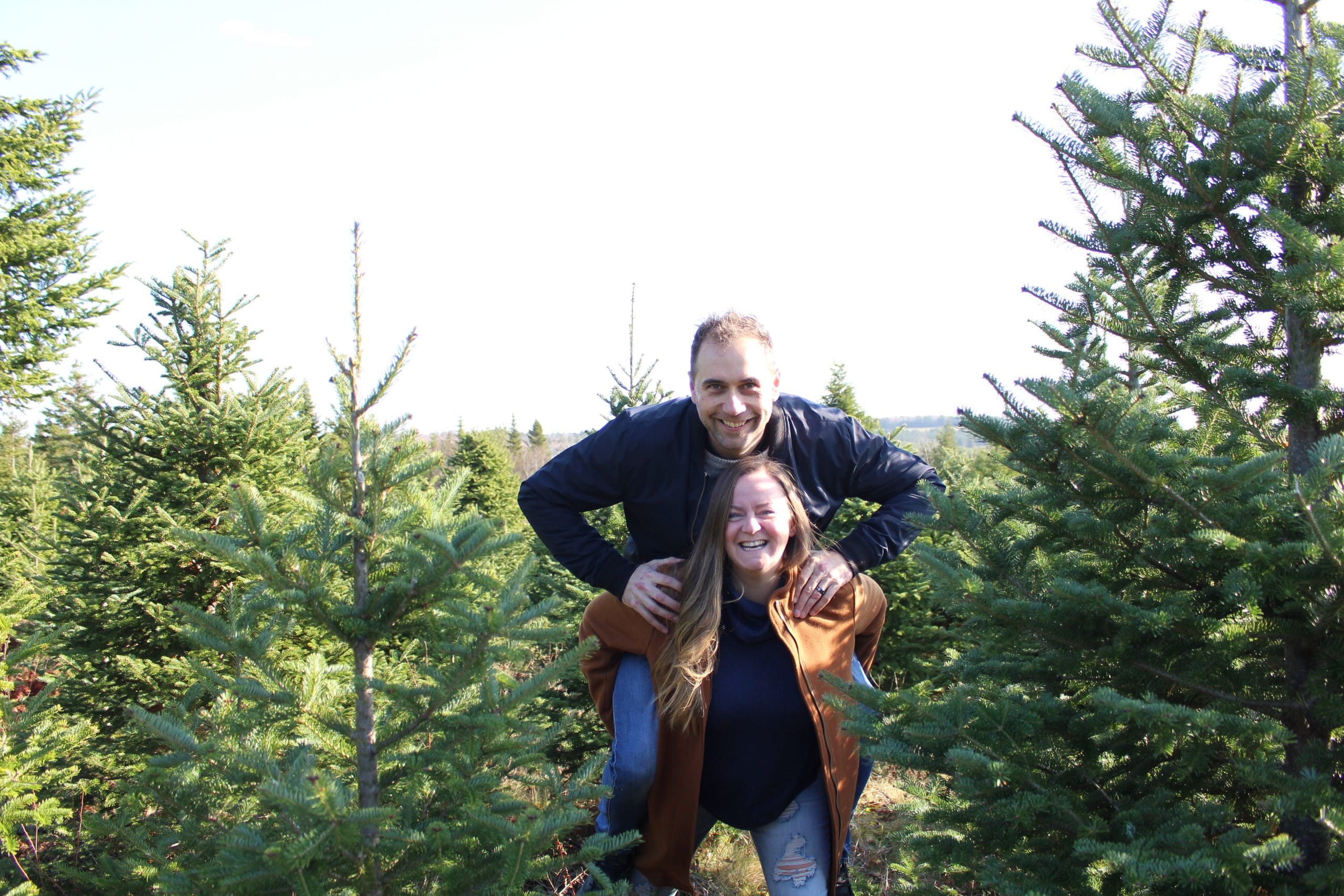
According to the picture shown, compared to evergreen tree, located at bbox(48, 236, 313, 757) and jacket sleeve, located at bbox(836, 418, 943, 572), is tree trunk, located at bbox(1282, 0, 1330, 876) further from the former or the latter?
evergreen tree, located at bbox(48, 236, 313, 757)

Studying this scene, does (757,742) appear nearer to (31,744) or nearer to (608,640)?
(608,640)

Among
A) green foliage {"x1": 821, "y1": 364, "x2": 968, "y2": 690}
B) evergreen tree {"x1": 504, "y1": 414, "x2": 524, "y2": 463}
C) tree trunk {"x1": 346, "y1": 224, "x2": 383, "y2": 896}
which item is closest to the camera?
tree trunk {"x1": 346, "y1": 224, "x2": 383, "y2": 896}

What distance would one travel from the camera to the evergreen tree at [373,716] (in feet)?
6.76

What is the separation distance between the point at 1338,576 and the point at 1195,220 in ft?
3.59

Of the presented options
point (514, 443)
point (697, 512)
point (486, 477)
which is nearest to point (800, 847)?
point (697, 512)

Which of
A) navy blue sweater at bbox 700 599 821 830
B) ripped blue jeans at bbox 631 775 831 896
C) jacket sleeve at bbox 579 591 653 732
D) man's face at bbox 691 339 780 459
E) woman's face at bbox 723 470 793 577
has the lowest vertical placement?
ripped blue jeans at bbox 631 775 831 896

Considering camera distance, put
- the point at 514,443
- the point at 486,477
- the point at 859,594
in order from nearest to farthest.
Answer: the point at 859,594
the point at 486,477
the point at 514,443

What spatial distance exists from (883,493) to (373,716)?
2132 mm

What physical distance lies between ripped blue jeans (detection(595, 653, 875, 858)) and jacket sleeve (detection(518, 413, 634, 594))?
37cm

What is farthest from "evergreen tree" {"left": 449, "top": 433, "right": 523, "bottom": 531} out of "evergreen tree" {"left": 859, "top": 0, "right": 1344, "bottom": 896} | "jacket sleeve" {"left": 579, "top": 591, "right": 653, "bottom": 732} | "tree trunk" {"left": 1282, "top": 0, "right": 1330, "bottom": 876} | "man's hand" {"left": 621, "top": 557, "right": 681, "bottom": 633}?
"tree trunk" {"left": 1282, "top": 0, "right": 1330, "bottom": 876}

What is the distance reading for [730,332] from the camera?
3045 millimetres

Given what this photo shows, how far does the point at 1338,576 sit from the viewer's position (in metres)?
1.73

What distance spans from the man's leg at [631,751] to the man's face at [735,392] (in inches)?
36.8

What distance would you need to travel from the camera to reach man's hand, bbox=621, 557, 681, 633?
115 inches
